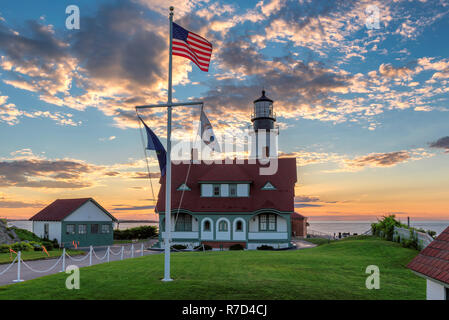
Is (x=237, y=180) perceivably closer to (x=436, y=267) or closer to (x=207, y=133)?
(x=207, y=133)

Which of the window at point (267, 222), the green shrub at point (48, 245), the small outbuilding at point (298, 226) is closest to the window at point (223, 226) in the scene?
the window at point (267, 222)

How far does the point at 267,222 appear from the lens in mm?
39750

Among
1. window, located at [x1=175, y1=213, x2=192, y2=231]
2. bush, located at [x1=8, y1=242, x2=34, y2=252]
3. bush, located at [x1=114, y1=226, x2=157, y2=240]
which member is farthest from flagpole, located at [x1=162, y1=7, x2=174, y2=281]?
bush, located at [x1=114, y1=226, x2=157, y2=240]

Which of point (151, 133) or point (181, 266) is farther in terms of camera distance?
point (181, 266)

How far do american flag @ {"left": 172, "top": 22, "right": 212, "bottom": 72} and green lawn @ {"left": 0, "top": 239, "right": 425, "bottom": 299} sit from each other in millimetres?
8973

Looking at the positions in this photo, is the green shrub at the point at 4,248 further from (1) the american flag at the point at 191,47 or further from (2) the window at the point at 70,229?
(1) the american flag at the point at 191,47

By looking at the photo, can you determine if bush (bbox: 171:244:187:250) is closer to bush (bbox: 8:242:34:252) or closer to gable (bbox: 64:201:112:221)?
gable (bbox: 64:201:112:221)

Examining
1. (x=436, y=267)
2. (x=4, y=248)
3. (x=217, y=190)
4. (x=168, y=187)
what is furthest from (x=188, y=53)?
(x=4, y=248)

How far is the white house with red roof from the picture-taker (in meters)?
39.4
